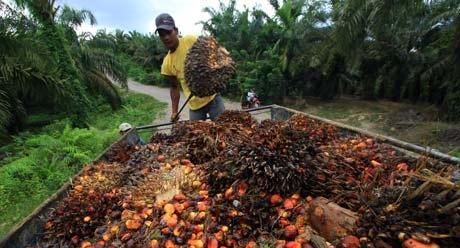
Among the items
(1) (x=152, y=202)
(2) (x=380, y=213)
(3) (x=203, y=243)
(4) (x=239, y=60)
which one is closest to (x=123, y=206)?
(1) (x=152, y=202)

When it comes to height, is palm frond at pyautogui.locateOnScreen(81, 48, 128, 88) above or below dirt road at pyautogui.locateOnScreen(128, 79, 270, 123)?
above

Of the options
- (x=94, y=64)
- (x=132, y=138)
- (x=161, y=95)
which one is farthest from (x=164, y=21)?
(x=161, y=95)

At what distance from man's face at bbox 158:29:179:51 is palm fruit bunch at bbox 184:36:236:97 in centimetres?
24

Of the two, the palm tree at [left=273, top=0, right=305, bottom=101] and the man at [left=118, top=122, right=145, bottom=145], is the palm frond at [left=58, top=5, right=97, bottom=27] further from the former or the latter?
the man at [left=118, top=122, right=145, bottom=145]

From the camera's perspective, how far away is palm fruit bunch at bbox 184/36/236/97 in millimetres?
3854

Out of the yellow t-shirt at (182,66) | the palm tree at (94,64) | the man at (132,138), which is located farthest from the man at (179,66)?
the palm tree at (94,64)

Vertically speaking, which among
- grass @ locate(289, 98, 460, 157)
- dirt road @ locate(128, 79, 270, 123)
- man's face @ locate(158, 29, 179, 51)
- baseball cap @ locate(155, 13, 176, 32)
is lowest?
dirt road @ locate(128, 79, 270, 123)

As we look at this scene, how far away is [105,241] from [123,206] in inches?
11.9

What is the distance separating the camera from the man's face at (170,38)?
4.00 meters

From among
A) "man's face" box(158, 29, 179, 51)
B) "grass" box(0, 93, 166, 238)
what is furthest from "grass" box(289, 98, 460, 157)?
"grass" box(0, 93, 166, 238)

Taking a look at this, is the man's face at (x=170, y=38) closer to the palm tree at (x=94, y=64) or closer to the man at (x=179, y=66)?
the man at (x=179, y=66)

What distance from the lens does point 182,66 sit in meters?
4.25

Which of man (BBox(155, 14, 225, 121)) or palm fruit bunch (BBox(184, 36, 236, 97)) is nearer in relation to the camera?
palm fruit bunch (BBox(184, 36, 236, 97))

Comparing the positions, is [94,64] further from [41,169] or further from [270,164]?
[270,164]
